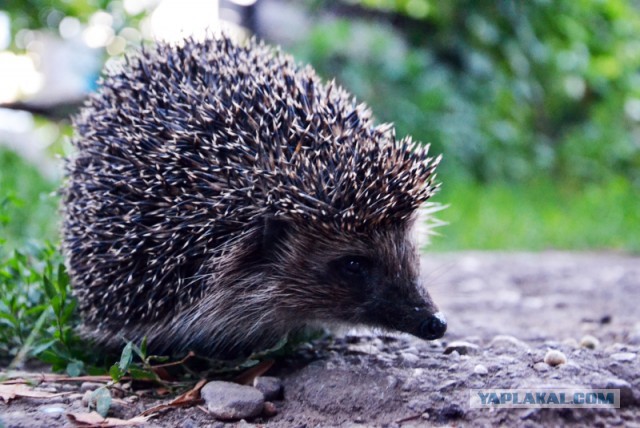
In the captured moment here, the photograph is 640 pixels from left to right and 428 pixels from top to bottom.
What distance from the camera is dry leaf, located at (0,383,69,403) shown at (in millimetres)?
2878

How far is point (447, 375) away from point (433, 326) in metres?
0.25

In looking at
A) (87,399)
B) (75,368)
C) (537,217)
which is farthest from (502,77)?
(87,399)

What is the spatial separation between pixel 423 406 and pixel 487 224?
5.95m

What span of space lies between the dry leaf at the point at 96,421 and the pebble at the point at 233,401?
11.4 inches

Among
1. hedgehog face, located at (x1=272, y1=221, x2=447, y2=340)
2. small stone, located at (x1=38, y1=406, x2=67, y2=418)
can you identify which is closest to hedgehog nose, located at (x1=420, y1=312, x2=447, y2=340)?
hedgehog face, located at (x1=272, y1=221, x2=447, y2=340)

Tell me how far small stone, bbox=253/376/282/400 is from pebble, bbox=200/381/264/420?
0.20ft

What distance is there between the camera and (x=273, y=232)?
340 cm

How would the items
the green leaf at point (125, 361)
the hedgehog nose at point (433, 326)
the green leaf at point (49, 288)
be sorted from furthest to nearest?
the green leaf at point (49, 288) < the hedgehog nose at point (433, 326) < the green leaf at point (125, 361)

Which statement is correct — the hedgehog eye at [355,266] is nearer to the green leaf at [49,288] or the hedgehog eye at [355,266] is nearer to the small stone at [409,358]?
the small stone at [409,358]

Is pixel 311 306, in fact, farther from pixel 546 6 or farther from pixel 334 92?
pixel 546 6

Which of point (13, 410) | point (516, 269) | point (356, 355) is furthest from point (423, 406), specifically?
point (516, 269)

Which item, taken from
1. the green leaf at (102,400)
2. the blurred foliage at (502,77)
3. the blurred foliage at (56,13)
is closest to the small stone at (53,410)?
the green leaf at (102,400)

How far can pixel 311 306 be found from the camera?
3.43m

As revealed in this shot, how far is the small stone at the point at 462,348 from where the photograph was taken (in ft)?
11.0
